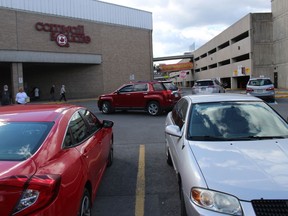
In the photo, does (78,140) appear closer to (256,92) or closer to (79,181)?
(79,181)

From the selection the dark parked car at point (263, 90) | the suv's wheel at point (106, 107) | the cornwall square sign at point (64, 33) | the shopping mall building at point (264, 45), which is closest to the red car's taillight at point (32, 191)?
the suv's wheel at point (106, 107)

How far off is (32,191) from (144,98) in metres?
14.3

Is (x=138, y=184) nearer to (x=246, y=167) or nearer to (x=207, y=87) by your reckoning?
(x=246, y=167)

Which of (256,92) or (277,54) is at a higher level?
(277,54)

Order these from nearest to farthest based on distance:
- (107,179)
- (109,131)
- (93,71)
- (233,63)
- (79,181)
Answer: (79,181) < (107,179) < (109,131) < (93,71) < (233,63)

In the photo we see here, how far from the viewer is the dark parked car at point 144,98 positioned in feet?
54.3

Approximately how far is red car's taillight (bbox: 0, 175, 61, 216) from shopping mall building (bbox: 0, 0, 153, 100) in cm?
2923

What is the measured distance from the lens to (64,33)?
34.4 m

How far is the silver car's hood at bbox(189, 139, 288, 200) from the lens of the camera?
3107 mm

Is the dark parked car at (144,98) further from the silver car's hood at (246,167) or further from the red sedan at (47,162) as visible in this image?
the silver car's hood at (246,167)

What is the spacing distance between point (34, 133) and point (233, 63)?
53948 mm

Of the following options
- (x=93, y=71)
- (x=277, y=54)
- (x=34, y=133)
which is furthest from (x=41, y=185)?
(x=277, y=54)

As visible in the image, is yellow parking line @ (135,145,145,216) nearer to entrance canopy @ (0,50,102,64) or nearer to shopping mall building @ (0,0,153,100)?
entrance canopy @ (0,50,102,64)

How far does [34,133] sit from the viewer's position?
384 centimetres
